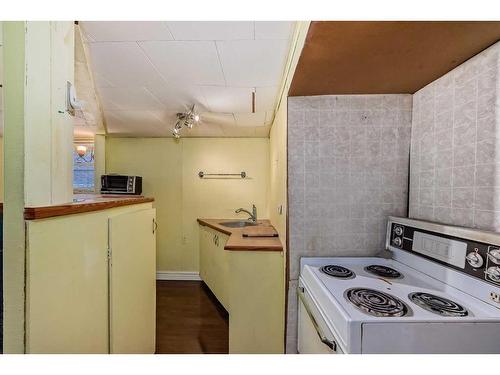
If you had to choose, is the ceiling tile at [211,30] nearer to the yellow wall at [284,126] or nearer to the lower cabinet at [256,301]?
the yellow wall at [284,126]

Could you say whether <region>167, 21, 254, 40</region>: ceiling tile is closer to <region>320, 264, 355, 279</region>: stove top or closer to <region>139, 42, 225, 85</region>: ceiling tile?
<region>139, 42, 225, 85</region>: ceiling tile

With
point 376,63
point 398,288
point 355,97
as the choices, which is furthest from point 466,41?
point 398,288

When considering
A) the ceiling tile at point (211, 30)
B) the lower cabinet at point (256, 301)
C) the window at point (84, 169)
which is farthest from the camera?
the window at point (84, 169)

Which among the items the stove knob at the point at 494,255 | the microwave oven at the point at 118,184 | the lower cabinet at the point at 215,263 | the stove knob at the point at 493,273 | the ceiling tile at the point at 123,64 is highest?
the ceiling tile at the point at 123,64

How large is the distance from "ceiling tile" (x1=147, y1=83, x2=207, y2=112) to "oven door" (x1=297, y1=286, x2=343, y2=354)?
1690 millimetres

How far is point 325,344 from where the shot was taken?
86cm

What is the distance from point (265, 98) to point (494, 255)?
66.9 inches

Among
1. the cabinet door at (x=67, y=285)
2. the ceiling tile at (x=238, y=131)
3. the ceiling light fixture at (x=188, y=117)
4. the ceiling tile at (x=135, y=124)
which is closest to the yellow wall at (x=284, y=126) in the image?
the ceiling light fixture at (x=188, y=117)

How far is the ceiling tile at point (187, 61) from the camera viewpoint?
1.30m

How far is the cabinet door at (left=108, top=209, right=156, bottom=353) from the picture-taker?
116 cm

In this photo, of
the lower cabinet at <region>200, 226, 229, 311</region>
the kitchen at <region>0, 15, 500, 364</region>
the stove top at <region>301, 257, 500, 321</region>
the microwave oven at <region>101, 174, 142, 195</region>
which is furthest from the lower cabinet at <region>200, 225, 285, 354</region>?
the microwave oven at <region>101, 174, 142, 195</region>

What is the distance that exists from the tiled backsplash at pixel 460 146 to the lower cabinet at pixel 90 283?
1.64 metres
